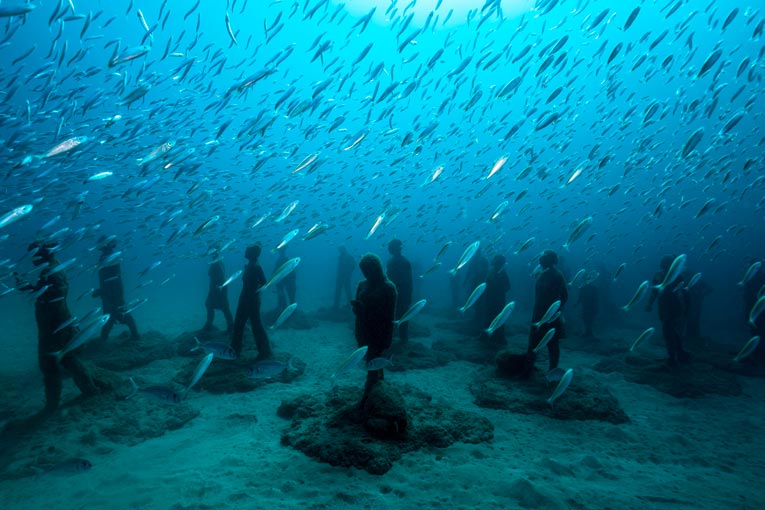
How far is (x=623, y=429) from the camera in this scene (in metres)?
5.36

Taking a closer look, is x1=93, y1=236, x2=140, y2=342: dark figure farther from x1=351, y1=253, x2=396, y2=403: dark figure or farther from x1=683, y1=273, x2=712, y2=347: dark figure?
x1=683, y1=273, x2=712, y2=347: dark figure

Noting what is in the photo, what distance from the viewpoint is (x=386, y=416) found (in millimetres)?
4332

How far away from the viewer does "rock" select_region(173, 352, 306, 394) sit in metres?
6.87

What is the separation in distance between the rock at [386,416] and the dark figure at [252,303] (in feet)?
15.4

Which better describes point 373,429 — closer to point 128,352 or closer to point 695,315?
point 128,352

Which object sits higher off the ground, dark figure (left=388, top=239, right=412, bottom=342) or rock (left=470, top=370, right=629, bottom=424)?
dark figure (left=388, top=239, right=412, bottom=342)

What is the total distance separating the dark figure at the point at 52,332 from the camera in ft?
19.4

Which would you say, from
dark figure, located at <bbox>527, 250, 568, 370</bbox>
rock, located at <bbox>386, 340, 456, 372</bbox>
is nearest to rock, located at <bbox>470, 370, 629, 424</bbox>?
dark figure, located at <bbox>527, 250, 568, 370</bbox>

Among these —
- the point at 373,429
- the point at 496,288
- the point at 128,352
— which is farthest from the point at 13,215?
the point at 496,288

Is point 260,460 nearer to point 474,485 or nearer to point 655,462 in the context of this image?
point 474,485

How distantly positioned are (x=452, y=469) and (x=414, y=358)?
5029 mm

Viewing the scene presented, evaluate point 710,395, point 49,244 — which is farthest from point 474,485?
point 49,244

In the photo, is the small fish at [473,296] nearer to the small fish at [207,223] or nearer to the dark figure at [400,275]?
the dark figure at [400,275]

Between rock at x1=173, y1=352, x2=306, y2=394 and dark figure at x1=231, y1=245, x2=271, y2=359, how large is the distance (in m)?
0.40
